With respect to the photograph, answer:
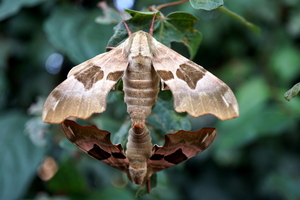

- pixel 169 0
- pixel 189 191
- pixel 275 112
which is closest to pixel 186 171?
pixel 189 191

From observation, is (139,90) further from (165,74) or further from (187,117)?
(187,117)

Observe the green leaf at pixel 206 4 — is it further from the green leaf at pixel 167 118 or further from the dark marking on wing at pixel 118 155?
the dark marking on wing at pixel 118 155

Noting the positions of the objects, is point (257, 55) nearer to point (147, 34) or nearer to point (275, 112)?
point (275, 112)

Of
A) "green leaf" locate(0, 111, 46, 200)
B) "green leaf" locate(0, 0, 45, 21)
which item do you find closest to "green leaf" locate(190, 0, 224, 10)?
"green leaf" locate(0, 0, 45, 21)

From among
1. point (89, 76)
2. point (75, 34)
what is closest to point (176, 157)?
point (89, 76)

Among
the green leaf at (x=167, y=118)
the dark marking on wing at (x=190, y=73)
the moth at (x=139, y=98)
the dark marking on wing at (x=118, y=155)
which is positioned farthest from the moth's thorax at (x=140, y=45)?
the dark marking on wing at (x=118, y=155)
